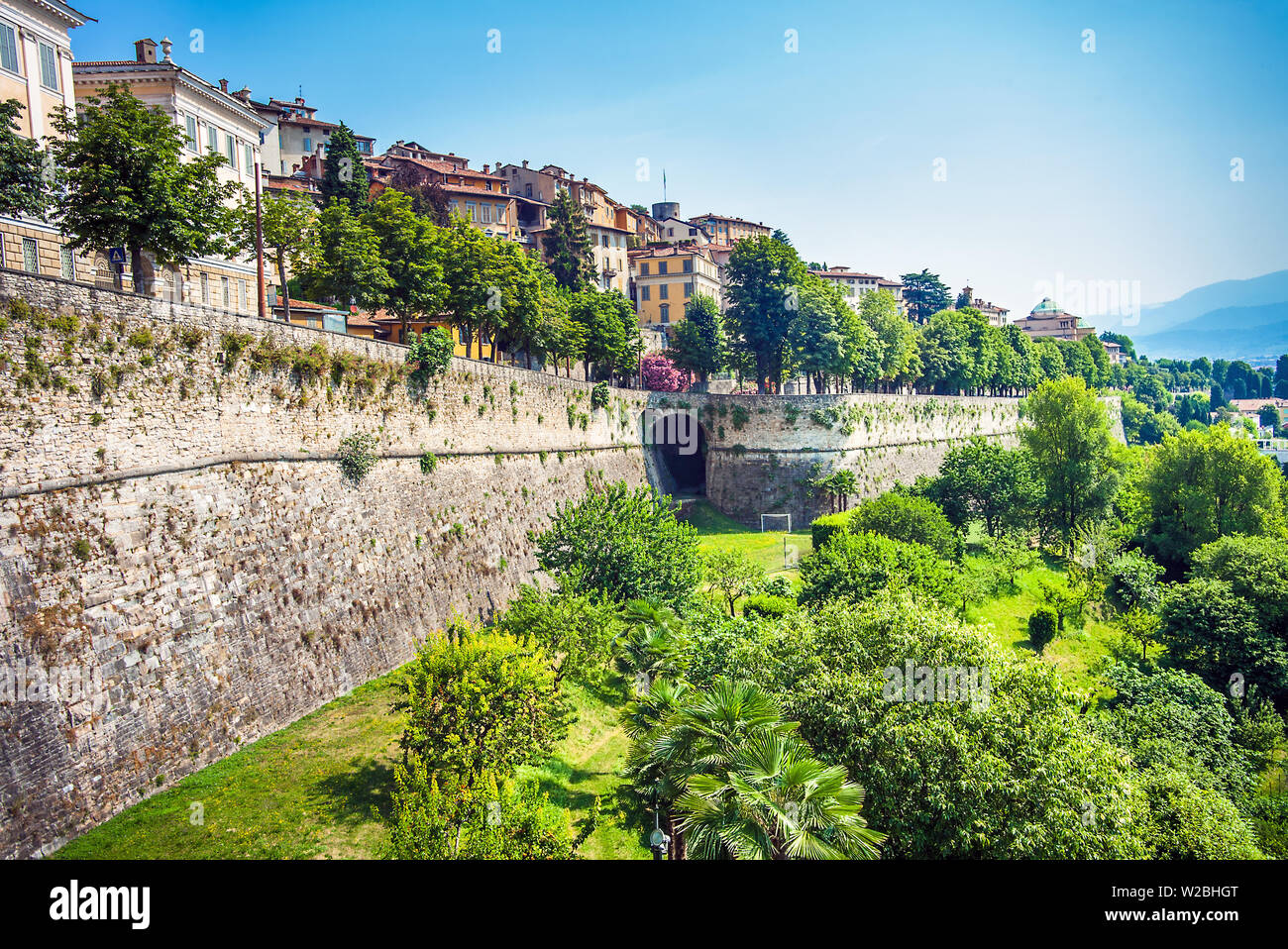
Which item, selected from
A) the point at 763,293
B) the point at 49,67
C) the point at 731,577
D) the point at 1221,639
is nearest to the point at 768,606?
the point at 731,577

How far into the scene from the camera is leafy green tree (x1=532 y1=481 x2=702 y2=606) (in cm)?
2558

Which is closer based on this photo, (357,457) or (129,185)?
(129,185)

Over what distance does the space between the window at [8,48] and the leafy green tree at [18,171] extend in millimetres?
5167

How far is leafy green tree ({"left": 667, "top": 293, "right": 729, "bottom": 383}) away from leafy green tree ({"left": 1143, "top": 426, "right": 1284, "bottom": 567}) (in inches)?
1231

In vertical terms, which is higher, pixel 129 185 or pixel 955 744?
pixel 129 185

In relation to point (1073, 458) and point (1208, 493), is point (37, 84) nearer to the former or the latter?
point (1073, 458)

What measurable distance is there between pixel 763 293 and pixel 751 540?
2024 cm

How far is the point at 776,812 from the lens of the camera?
11.5m

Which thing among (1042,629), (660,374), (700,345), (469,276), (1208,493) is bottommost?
(1042,629)

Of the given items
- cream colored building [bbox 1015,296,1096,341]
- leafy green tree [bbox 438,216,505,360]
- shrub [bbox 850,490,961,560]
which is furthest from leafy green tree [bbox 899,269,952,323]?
leafy green tree [bbox 438,216,505,360]

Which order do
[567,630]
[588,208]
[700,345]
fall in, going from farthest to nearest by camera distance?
[588,208]
[700,345]
[567,630]

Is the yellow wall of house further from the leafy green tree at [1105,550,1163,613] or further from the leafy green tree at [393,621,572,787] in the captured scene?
the leafy green tree at [393,621,572,787]
